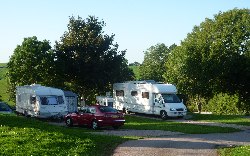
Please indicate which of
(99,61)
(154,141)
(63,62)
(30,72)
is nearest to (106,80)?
(99,61)

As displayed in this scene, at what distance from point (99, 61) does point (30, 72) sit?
14860mm

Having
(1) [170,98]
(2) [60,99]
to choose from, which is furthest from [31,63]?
(1) [170,98]

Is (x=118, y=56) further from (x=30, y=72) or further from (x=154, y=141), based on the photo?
(x=154, y=141)

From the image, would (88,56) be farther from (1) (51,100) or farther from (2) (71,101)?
(1) (51,100)

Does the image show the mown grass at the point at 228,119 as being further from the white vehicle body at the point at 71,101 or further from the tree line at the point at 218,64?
the white vehicle body at the point at 71,101

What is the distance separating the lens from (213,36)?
5353 centimetres

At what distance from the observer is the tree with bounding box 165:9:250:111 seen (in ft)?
143

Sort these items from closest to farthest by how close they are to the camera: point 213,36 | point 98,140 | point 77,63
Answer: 1. point 98,140
2. point 77,63
3. point 213,36

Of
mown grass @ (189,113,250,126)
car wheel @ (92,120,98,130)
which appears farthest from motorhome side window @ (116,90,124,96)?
car wheel @ (92,120,98,130)

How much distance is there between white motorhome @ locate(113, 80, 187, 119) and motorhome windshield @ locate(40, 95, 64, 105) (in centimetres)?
698

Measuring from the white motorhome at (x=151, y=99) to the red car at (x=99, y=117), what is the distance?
26.8 feet

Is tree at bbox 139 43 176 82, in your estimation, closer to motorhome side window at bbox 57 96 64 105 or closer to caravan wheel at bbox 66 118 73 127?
motorhome side window at bbox 57 96 64 105

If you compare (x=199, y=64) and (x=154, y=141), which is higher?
(x=199, y=64)

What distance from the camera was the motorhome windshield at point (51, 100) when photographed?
3254cm
